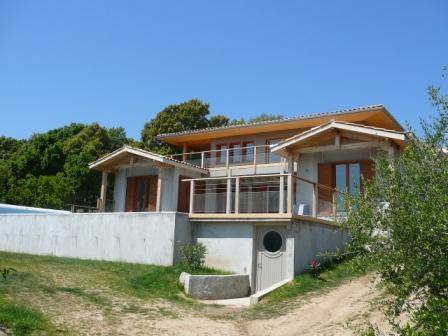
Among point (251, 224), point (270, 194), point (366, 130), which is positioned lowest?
point (251, 224)

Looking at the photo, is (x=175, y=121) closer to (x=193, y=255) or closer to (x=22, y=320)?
(x=193, y=255)

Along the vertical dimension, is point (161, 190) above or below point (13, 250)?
above

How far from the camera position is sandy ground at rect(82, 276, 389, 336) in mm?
10859

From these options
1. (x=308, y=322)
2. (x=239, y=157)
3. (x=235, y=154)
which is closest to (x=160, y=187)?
(x=239, y=157)

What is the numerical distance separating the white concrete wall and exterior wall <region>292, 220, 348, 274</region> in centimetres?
168

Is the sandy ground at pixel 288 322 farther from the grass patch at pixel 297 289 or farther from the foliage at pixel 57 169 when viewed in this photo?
the foliage at pixel 57 169

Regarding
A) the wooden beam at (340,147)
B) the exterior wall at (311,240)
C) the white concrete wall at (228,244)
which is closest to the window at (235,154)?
the wooden beam at (340,147)

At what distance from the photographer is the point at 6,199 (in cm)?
3612

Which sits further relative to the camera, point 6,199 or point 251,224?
point 6,199

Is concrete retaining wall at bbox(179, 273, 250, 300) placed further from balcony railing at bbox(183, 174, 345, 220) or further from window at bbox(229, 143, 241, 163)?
window at bbox(229, 143, 241, 163)

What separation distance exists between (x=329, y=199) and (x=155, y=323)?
34.5ft

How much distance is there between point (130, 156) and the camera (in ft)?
84.4

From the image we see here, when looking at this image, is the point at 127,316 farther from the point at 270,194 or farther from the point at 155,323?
the point at 270,194

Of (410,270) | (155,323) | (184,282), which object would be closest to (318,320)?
(155,323)
